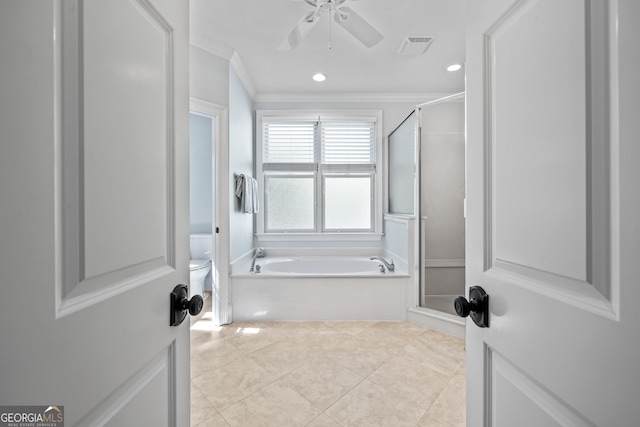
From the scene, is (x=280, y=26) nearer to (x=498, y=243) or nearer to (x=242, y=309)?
(x=498, y=243)

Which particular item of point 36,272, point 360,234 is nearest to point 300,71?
point 360,234

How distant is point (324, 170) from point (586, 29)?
3065 mm

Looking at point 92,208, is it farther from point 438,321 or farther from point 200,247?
point 200,247

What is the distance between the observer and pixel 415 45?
223cm

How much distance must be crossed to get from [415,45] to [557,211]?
2.37 metres

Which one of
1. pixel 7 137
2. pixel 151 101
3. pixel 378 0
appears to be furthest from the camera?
pixel 378 0

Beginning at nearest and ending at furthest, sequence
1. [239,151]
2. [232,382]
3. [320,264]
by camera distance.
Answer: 1. [232,382]
2. [239,151]
3. [320,264]

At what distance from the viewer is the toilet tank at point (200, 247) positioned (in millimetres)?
3279

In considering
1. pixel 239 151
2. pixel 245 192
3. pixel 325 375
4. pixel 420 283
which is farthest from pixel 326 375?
pixel 239 151

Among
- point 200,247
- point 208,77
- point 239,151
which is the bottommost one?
point 200,247

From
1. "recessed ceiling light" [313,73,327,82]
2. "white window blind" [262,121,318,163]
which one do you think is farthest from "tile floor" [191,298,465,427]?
"recessed ceiling light" [313,73,327,82]

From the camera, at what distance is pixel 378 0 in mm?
1768

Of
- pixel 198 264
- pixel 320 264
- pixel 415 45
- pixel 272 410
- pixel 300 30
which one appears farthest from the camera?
pixel 320 264

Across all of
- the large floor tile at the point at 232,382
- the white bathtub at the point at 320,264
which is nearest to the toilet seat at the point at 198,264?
the white bathtub at the point at 320,264
